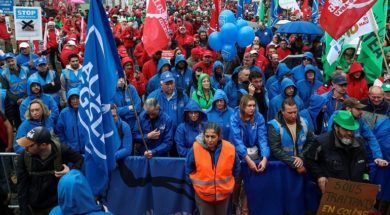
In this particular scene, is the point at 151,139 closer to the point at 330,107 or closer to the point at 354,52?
the point at 330,107

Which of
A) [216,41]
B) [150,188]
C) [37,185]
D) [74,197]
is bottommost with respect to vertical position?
[150,188]

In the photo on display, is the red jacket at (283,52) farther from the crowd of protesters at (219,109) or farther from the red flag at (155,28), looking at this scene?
the red flag at (155,28)

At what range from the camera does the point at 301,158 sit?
211 inches

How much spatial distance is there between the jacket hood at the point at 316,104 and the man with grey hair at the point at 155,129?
2.19 meters

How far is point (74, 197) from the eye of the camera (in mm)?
3230

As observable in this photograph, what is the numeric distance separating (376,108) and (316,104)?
3.18 feet

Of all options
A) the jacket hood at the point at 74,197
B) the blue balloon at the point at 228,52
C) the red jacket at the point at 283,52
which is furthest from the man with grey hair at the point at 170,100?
the red jacket at the point at 283,52

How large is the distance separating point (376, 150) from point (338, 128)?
915mm

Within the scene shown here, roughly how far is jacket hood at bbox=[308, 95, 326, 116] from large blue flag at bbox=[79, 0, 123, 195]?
320 centimetres

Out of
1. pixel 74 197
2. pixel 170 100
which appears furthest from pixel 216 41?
pixel 74 197

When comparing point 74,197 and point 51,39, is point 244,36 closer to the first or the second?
point 51,39

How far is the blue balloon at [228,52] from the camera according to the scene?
9.96 meters

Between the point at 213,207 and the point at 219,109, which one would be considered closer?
the point at 213,207

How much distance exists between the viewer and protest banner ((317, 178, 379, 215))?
479 cm
